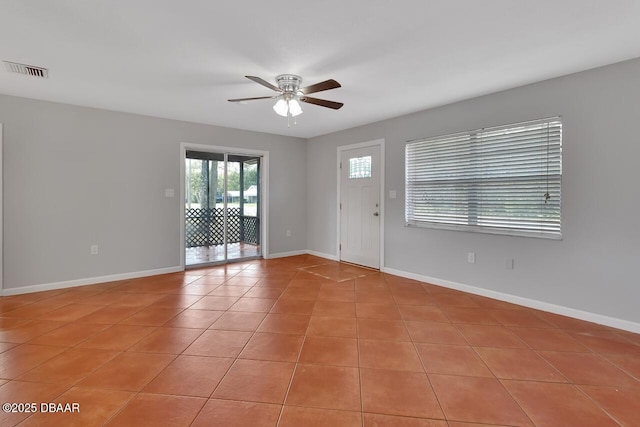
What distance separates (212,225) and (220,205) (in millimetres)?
380

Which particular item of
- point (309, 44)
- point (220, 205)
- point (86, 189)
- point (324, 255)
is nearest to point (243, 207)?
point (220, 205)

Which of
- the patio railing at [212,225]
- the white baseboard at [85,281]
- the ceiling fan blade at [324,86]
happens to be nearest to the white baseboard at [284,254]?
the patio railing at [212,225]

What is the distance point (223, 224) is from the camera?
17.3 feet

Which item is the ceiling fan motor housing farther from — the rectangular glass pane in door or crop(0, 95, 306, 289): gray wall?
the rectangular glass pane in door

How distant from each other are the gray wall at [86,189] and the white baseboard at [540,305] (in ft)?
13.2

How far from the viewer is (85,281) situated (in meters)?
4.01

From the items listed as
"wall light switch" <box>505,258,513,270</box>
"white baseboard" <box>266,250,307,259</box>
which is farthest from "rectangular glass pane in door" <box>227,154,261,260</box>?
"wall light switch" <box>505,258,513,270</box>

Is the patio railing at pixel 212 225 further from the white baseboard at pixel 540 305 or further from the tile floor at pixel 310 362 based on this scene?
the white baseboard at pixel 540 305

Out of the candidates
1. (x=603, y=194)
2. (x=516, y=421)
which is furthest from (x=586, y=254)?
(x=516, y=421)

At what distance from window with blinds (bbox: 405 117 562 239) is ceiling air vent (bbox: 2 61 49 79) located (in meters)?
4.33

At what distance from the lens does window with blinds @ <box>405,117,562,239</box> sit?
3.08 metres

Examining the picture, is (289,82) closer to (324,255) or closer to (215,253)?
(215,253)

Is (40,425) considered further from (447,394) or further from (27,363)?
(447,394)

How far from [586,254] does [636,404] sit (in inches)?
60.8
